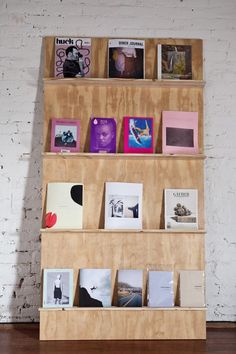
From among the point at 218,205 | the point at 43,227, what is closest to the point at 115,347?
the point at 43,227

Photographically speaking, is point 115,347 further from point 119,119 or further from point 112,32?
point 112,32

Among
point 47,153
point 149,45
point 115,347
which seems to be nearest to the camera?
point 115,347

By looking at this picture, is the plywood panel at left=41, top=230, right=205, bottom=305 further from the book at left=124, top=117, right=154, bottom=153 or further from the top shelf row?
the top shelf row

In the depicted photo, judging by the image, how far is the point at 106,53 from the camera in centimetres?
346

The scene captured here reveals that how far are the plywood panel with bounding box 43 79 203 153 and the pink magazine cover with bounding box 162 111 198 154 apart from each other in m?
0.04

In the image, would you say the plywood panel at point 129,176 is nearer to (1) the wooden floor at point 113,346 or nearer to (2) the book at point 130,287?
(2) the book at point 130,287

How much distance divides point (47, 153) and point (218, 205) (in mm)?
1228

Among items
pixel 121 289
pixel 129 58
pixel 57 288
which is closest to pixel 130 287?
pixel 121 289

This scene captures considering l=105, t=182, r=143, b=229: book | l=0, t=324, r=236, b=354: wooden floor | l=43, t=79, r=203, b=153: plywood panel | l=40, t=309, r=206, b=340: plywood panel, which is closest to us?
l=0, t=324, r=236, b=354: wooden floor

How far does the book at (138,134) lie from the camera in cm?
336

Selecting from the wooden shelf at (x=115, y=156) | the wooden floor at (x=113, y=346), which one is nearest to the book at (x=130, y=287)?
the wooden floor at (x=113, y=346)

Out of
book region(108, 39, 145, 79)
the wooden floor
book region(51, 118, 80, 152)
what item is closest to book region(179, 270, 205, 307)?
the wooden floor

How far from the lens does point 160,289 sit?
3225 mm

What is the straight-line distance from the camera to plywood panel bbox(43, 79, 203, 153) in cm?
338
